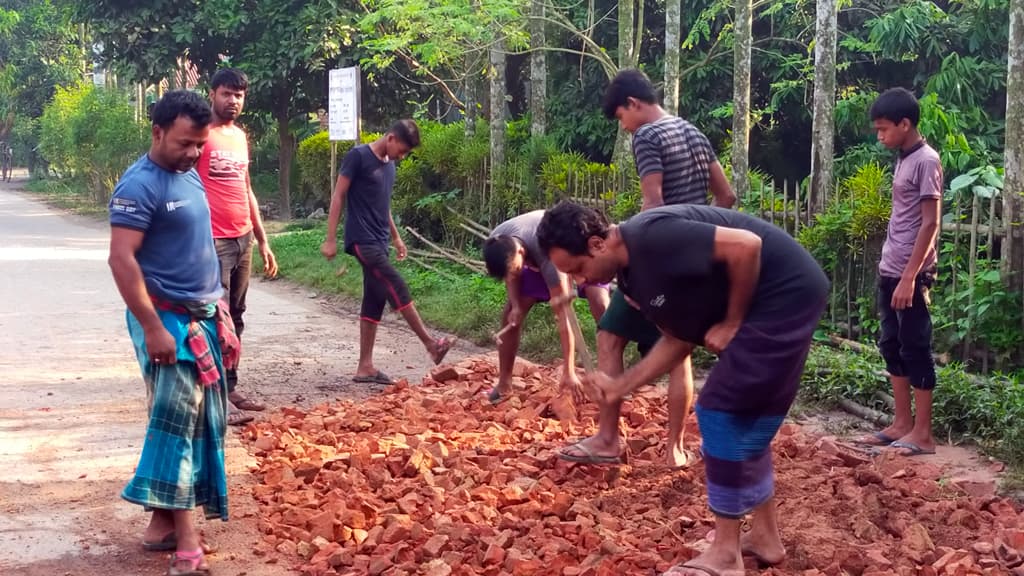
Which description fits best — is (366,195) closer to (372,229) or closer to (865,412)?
(372,229)

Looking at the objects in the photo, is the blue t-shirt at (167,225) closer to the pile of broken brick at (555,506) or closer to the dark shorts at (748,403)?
the pile of broken brick at (555,506)

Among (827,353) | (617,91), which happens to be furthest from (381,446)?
(827,353)

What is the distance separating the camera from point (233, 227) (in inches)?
250

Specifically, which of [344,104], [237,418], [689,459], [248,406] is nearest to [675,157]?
[689,459]

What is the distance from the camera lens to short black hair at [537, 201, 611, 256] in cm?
352

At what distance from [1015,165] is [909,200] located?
5.34 ft

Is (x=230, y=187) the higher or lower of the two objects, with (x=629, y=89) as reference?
lower

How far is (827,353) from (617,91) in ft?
9.40

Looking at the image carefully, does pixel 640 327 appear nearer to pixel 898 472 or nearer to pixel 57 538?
pixel 898 472

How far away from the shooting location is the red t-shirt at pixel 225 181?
20.6 ft

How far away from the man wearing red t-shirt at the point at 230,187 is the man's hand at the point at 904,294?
3.48 meters

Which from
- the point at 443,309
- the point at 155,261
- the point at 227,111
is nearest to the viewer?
the point at 155,261

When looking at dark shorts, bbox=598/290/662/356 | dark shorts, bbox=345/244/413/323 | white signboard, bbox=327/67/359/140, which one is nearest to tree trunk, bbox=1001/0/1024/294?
dark shorts, bbox=598/290/662/356

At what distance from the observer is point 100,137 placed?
26500mm
